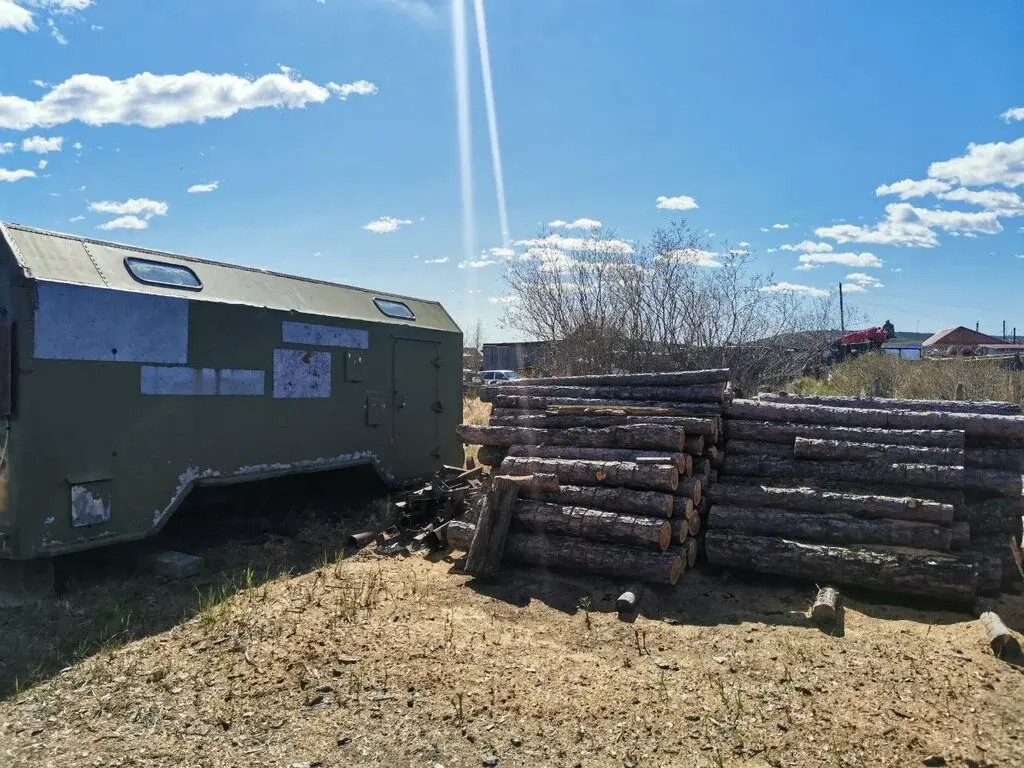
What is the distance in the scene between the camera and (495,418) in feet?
28.6

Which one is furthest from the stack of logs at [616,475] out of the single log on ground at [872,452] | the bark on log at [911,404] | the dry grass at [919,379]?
the dry grass at [919,379]

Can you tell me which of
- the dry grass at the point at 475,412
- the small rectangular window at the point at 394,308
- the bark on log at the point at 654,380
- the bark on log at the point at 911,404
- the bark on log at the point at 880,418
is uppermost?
the small rectangular window at the point at 394,308

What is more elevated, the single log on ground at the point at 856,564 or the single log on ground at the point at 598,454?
the single log on ground at the point at 598,454

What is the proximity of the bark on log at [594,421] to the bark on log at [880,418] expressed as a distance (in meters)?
0.58

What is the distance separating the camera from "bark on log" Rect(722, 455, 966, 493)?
6.38 m

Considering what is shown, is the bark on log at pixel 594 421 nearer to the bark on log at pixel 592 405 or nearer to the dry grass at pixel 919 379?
the bark on log at pixel 592 405

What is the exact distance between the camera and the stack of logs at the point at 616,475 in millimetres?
6301

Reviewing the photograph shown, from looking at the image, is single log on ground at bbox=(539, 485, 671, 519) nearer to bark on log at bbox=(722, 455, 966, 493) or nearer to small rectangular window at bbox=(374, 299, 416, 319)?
bark on log at bbox=(722, 455, 966, 493)

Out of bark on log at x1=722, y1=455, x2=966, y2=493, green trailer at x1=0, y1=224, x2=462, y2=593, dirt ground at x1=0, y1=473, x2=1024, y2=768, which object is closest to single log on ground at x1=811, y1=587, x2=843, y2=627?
dirt ground at x1=0, y1=473, x2=1024, y2=768

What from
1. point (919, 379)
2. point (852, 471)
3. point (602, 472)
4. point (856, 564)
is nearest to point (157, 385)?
point (602, 472)

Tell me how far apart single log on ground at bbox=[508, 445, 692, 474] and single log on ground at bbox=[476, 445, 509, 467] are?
1.59 feet

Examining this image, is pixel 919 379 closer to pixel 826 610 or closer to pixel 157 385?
pixel 826 610

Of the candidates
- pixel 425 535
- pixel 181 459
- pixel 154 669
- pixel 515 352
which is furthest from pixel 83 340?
pixel 515 352

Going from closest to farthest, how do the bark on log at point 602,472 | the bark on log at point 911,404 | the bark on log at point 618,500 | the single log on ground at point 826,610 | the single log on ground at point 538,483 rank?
the single log on ground at point 826,610, the bark on log at point 618,500, the bark on log at point 602,472, the single log on ground at point 538,483, the bark on log at point 911,404
